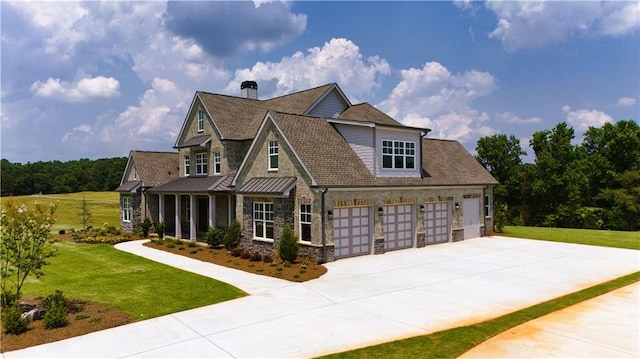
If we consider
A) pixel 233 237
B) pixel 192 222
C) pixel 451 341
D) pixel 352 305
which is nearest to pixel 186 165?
pixel 192 222

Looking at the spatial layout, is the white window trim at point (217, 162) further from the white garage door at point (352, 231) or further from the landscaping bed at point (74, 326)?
the landscaping bed at point (74, 326)

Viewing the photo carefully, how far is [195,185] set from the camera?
29391 millimetres

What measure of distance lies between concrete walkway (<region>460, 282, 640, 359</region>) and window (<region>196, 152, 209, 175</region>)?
25.0 m

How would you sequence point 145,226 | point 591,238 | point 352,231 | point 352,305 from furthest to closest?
point 145,226 < point 591,238 < point 352,231 < point 352,305

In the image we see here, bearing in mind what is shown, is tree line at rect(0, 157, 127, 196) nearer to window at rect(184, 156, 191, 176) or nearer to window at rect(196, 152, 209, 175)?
window at rect(184, 156, 191, 176)

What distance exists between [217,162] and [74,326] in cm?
1945

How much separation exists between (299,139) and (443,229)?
11.4m

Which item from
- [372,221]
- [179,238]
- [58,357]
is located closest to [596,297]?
[372,221]

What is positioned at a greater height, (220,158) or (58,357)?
(220,158)

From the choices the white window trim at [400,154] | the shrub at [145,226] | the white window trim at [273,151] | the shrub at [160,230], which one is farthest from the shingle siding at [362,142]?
the shrub at [145,226]

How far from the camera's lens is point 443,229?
27.0m

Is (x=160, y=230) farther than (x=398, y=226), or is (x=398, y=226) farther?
(x=160, y=230)

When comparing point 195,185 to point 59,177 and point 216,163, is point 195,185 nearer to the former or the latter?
point 216,163

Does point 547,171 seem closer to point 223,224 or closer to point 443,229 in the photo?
point 443,229
